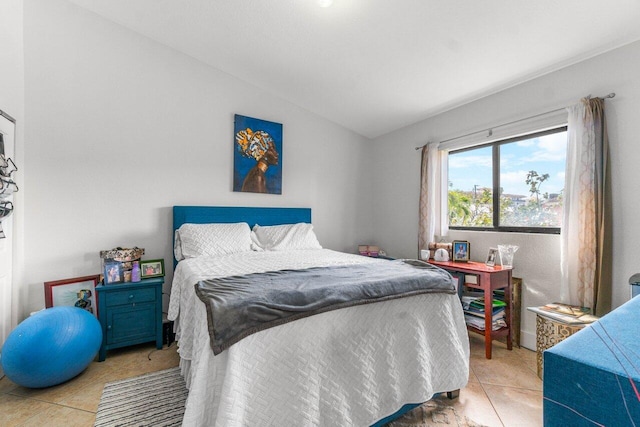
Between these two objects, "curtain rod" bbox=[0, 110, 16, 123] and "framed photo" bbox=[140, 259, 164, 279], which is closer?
"curtain rod" bbox=[0, 110, 16, 123]

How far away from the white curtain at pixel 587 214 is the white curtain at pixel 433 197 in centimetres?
115

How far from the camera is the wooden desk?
246cm

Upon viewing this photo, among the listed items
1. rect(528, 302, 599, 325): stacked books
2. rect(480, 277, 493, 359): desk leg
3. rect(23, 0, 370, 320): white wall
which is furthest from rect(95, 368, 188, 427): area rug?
rect(528, 302, 599, 325): stacked books

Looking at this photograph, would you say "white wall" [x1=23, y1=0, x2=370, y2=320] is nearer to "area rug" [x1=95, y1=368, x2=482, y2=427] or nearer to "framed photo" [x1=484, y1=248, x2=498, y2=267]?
"area rug" [x1=95, y1=368, x2=482, y2=427]

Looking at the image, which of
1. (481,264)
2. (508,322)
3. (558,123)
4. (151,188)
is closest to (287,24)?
(151,188)

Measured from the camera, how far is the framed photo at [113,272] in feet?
8.08

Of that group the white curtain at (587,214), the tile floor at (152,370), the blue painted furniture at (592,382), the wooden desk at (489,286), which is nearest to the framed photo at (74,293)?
the tile floor at (152,370)

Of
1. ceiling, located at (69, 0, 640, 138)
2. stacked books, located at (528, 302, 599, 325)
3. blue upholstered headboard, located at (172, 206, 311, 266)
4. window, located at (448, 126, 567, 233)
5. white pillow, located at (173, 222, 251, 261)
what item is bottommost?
stacked books, located at (528, 302, 599, 325)

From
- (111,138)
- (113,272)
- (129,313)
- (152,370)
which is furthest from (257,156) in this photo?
(152,370)

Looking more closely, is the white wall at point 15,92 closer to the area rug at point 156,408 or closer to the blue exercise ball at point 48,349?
the blue exercise ball at point 48,349

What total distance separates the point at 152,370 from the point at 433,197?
10.2ft

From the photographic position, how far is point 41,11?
252cm

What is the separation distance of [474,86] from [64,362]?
391 centimetres

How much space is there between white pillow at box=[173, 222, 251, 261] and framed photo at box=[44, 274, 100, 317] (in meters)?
0.73
